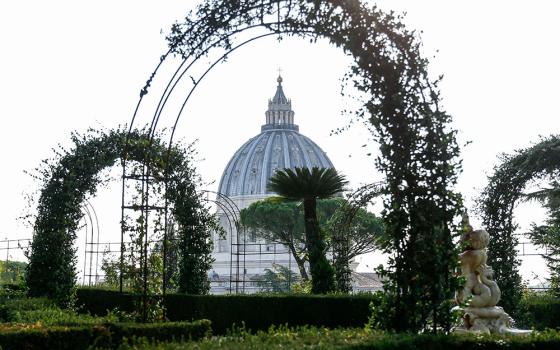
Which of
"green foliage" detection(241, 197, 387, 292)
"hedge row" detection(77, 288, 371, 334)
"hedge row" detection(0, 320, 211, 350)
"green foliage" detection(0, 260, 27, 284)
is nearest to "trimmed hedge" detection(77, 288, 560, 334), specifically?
"hedge row" detection(77, 288, 371, 334)

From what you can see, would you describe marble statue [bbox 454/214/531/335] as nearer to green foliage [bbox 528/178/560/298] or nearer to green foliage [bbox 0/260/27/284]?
green foliage [bbox 528/178/560/298]

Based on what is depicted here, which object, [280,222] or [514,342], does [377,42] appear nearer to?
[514,342]

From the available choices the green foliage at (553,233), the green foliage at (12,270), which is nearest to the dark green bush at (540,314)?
the green foliage at (553,233)

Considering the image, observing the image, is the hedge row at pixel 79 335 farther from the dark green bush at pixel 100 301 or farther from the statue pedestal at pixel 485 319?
the dark green bush at pixel 100 301

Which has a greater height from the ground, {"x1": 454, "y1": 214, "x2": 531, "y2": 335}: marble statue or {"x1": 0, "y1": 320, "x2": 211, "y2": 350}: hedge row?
{"x1": 454, "y1": 214, "x2": 531, "y2": 335}: marble statue

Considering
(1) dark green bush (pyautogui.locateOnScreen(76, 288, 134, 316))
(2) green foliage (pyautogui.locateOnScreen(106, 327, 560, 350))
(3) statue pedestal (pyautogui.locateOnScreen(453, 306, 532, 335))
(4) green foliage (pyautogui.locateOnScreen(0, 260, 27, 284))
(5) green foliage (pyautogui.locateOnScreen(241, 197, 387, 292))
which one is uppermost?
(5) green foliage (pyautogui.locateOnScreen(241, 197, 387, 292))

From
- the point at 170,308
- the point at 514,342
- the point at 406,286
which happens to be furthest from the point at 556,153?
the point at 514,342

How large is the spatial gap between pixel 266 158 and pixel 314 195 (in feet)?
270

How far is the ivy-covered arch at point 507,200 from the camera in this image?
581 inches

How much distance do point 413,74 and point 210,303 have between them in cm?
765

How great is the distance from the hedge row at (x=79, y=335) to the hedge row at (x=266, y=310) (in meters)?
4.91

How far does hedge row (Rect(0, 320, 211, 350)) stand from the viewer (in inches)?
286

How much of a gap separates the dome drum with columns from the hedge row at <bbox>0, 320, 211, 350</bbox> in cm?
8475

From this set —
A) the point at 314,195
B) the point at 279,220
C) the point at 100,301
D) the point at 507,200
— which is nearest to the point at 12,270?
the point at 100,301
